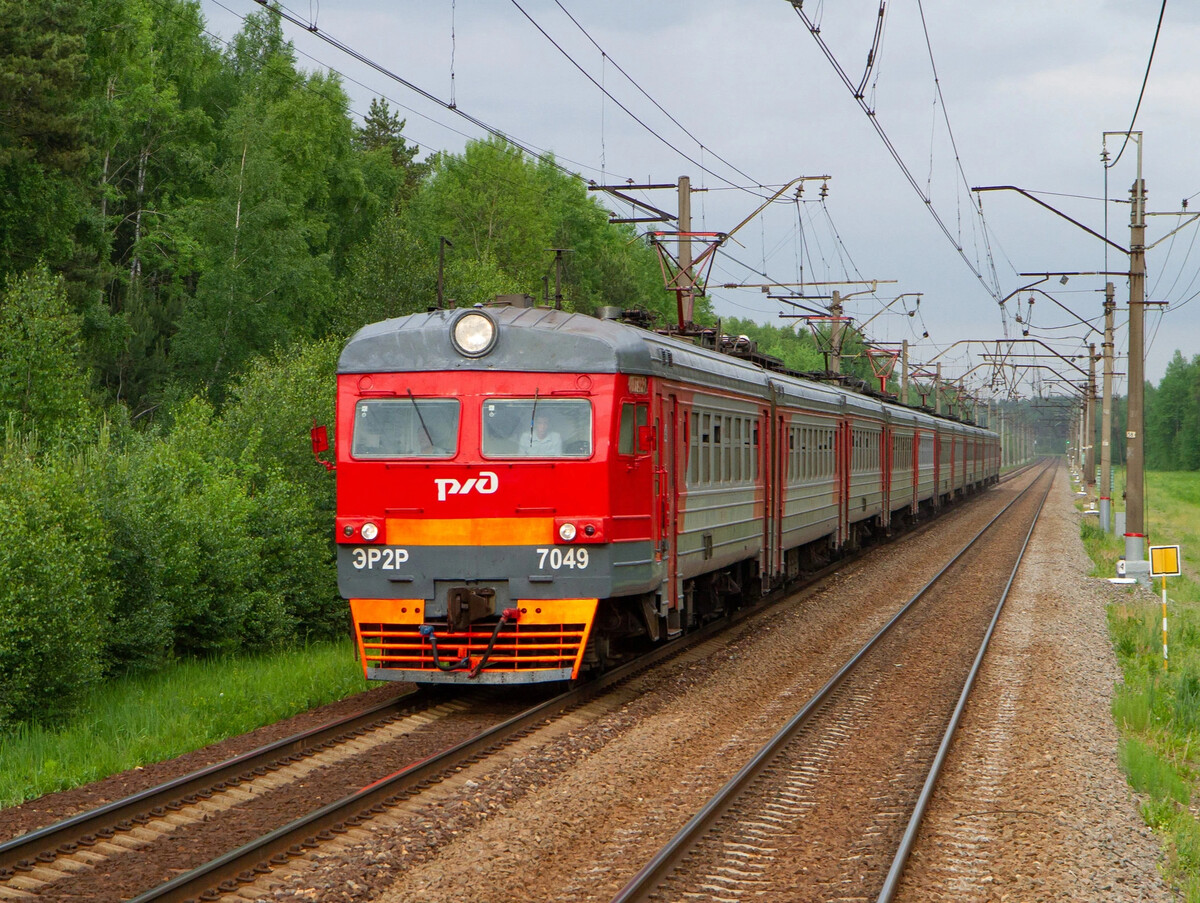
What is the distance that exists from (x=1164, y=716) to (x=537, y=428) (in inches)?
226

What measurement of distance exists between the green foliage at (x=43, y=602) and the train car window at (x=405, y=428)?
8.24ft

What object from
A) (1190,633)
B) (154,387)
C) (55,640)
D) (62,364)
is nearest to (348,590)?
(55,640)

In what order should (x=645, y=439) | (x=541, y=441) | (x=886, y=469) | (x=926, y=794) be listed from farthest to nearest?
(x=886, y=469)
(x=645, y=439)
(x=541, y=441)
(x=926, y=794)

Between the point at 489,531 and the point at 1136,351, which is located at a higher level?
the point at 1136,351

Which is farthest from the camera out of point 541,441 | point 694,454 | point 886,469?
point 886,469

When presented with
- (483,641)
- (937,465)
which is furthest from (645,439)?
(937,465)

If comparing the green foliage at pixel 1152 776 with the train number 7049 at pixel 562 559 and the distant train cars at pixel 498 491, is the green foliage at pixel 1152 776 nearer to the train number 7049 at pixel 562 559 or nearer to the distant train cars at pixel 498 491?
the distant train cars at pixel 498 491

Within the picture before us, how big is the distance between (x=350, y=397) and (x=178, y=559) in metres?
3.37

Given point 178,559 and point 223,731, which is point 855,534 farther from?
point 223,731

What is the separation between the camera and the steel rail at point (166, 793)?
677 centimetres

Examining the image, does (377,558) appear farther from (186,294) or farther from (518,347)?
(186,294)

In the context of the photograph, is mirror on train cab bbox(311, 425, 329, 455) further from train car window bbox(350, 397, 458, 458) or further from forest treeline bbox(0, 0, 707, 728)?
forest treeline bbox(0, 0, 707, 728)

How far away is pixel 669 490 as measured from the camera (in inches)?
475

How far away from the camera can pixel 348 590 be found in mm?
10664
